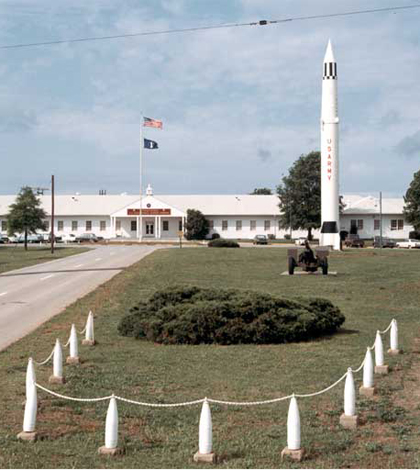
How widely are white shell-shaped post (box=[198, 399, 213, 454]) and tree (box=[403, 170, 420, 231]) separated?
88.6 m

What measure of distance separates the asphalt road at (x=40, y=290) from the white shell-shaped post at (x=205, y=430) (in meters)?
8.52

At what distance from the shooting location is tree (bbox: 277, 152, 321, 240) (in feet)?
316

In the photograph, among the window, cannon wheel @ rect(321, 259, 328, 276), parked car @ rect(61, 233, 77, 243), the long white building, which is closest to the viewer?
cannon wheel @ rect(321, 259, 328, 276)

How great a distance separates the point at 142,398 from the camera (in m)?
10.6

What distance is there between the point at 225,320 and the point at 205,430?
772 centimetres

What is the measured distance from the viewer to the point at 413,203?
9356cm

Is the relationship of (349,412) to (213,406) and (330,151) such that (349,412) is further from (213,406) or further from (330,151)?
(330,151)

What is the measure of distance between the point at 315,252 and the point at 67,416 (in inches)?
1116

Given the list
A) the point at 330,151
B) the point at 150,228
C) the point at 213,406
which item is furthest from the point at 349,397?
the point at 150,228

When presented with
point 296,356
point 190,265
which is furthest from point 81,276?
point 296,356

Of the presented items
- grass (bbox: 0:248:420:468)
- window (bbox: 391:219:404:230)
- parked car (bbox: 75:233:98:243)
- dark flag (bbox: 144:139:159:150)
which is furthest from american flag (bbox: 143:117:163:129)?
grass (bbox: 0:248:420:468)

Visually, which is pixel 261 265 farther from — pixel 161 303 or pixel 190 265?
pixel 161 303

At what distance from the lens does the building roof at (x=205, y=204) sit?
10425 cm

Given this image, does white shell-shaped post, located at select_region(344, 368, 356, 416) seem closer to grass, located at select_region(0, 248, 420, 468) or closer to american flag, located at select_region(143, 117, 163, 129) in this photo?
grass, located at select_region(0, 248, 420, 468)
